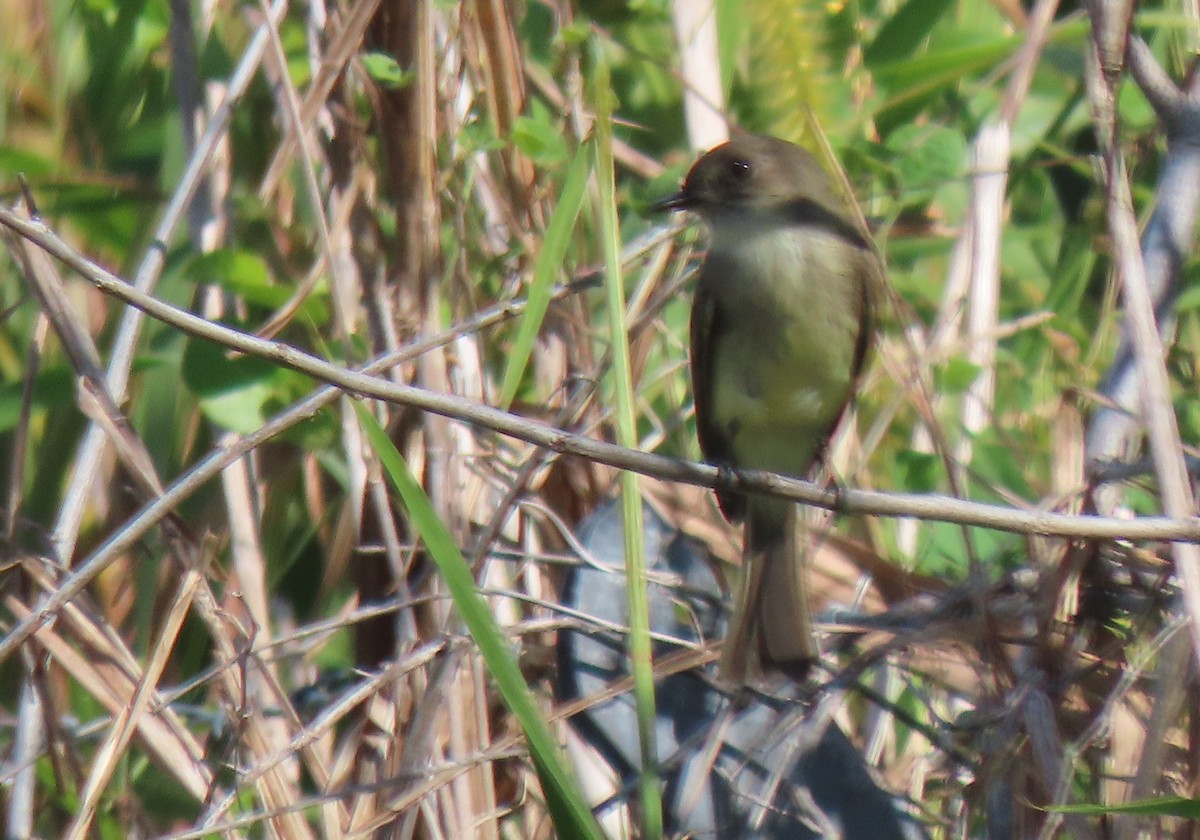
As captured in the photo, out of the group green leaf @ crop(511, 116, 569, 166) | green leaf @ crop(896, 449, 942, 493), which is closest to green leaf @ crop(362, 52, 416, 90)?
green leaf @ crop(511, 116, 569, 166)

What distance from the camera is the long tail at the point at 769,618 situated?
2.44 meters

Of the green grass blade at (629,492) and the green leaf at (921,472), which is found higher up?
the green grass blade at (629,492)

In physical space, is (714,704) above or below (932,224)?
below

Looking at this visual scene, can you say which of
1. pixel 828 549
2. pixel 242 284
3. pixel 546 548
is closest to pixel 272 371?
pixel 242 284

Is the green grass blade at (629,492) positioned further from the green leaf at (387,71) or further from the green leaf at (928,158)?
the green leaf at (928,158)

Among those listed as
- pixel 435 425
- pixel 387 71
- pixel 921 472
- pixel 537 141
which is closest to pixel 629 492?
pixel 435 425

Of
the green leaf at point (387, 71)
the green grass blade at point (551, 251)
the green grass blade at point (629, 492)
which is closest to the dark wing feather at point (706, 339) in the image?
the green leaf at point (387, 71)

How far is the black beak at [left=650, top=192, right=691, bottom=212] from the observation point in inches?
115

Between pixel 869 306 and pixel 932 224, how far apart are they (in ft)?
3.06

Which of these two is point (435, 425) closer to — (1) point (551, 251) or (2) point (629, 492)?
(1) point (551, 251)

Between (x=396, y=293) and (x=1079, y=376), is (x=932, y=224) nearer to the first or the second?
(x=1079, y=376)

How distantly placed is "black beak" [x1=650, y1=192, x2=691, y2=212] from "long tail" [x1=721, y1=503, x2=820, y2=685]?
1.98 feet

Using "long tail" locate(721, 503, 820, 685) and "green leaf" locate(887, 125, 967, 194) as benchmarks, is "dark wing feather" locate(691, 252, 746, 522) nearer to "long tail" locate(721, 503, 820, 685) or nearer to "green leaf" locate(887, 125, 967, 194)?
"long tail" locate(721, 503, 820, 685)

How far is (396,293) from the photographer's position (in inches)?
112
